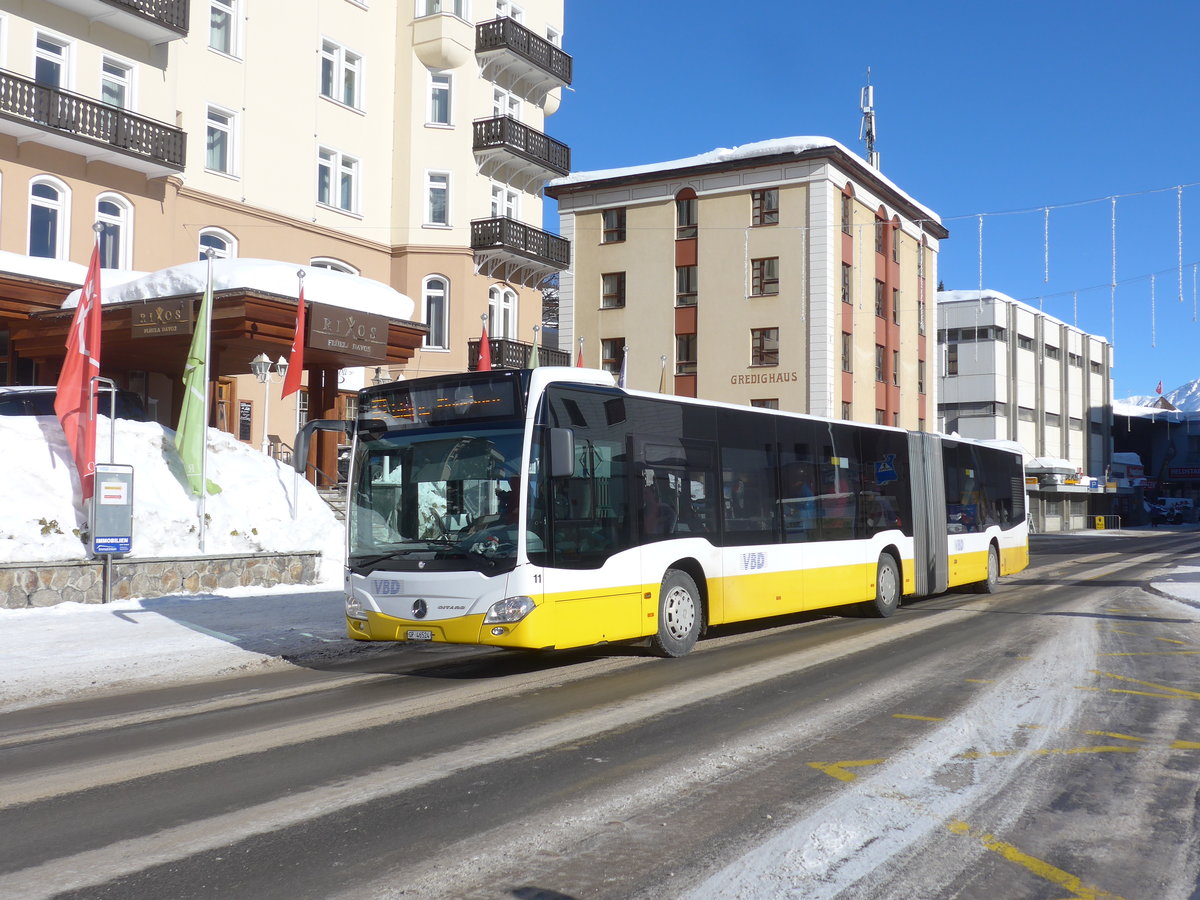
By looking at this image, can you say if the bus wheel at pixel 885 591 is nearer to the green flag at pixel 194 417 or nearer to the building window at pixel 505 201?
the green flag at pixel 194 417

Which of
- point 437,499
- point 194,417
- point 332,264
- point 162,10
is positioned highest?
point 162,10

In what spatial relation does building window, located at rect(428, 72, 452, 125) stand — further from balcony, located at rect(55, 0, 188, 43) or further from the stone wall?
the stone wall

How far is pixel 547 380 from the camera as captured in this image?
1030 centimetres

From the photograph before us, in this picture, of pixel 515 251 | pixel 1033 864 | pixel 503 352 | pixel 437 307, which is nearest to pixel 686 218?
pixel 515 251

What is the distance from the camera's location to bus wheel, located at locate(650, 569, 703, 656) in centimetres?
1141

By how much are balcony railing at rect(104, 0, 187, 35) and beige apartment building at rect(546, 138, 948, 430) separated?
70.7 ft

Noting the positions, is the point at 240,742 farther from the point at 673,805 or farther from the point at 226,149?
the point at 226,149

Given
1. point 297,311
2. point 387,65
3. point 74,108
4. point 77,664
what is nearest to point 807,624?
point 77,664

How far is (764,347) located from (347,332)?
25.2m

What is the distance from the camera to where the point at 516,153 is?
118 ft

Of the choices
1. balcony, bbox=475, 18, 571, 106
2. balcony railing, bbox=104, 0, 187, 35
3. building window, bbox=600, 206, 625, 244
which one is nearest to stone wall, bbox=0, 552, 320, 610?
balcony railing, bbox=104, 0, 187, 35

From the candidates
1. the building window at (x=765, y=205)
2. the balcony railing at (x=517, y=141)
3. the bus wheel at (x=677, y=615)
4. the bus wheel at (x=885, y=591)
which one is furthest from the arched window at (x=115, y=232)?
the building window at (x=765, y=205)

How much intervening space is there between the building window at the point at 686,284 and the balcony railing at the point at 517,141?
10.6 metres

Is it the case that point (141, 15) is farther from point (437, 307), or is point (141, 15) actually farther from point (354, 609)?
point (354, 609)
